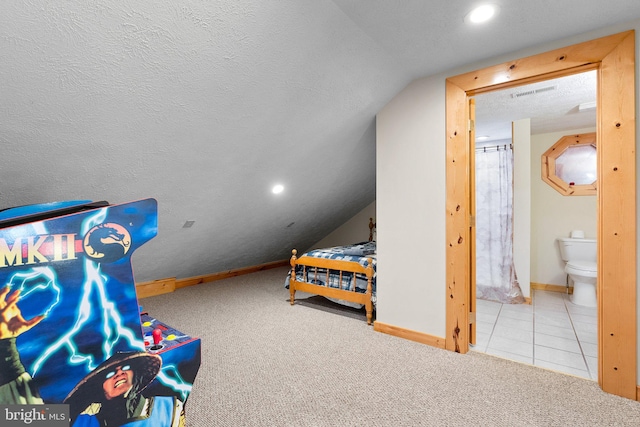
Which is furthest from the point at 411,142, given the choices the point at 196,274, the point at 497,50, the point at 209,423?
the point at 196,274

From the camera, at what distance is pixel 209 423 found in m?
1.62

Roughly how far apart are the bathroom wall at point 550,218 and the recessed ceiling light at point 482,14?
3244 mm

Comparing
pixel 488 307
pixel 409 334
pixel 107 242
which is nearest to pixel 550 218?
pixel 488 307

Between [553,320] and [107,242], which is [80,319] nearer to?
[107,242]

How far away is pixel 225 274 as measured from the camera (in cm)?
502

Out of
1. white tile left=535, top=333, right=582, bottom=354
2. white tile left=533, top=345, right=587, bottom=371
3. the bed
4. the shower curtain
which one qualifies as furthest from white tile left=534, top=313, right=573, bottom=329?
the bed

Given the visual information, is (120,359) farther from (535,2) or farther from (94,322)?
(535,2)

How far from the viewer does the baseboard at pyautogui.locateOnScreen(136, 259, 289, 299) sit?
154 inches

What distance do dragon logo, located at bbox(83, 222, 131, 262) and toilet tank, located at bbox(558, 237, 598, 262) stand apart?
4.72 meters

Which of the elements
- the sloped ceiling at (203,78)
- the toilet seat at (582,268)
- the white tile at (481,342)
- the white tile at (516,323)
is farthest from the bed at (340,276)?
the toilet seat at (582,268)

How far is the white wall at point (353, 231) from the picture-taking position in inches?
235

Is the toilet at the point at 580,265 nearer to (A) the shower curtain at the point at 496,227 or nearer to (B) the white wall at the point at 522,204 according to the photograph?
(B) the white wall at the point at 522,204

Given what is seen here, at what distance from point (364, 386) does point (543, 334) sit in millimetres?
1904

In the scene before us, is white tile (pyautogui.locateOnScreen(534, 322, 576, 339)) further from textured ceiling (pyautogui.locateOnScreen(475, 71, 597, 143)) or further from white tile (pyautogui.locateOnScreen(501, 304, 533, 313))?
textured ceiling (pyautogui.locateOnScreen(475, 71, 597, 143))
